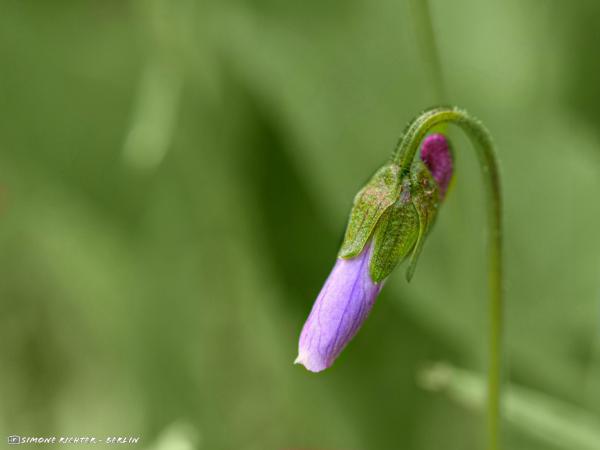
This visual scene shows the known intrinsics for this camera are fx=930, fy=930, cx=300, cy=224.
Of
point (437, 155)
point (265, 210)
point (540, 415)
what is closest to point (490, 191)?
point (437, 155)

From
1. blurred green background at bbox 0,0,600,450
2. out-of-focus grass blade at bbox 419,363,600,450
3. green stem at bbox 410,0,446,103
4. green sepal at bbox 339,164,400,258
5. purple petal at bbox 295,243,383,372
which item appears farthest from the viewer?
blurred green background at bbox 0,0,600,450

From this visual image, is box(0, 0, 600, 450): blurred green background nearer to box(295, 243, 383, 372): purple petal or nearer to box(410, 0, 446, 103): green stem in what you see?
box(410, 0, 446, 103): green stem

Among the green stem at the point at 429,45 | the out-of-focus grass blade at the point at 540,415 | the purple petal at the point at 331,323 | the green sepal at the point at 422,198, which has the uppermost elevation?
the green stem at the point at 429,45

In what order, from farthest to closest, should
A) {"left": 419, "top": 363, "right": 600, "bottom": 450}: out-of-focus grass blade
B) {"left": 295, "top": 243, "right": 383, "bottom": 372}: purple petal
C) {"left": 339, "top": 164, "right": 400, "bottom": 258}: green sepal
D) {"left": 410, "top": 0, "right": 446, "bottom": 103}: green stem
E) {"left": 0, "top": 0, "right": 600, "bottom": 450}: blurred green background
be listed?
{"left": 0, "top": 0, "right": 600, "bottom": 450}: blurred green background
{"left": 419, "top": 363, "right": 600, "bottom": 450}: out-of-focus grass blade
{"left": 410, "top": 0, "right": 446, "bottom": 103}: green stem
{"left": 339, "top": 164, "right": 400, "bottom": 258}: green sepal
{"left": 295, "top": 243, "right": 383, "bottom": 372}: purple petal

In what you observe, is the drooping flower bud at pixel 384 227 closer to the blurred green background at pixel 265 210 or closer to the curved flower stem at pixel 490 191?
the curved flower stem at pixel 490 191

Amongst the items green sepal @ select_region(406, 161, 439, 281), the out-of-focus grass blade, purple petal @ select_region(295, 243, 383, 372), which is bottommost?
the out-of-focus grass blade

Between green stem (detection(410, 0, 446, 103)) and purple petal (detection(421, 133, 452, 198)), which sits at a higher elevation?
green stem (detection(410, 0, 446, 103))

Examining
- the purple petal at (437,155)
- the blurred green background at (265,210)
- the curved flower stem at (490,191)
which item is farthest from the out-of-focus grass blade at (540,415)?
the purple petal at (437,155)

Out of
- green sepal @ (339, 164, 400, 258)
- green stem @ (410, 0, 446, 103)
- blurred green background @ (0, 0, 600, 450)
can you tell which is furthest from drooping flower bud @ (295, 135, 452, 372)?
blurred green background @ (0, 0, 600, 450)

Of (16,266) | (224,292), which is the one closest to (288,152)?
(224,292)
